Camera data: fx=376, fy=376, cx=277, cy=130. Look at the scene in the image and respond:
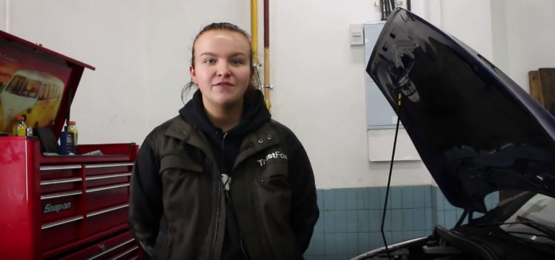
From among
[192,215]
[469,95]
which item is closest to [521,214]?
[469,95]

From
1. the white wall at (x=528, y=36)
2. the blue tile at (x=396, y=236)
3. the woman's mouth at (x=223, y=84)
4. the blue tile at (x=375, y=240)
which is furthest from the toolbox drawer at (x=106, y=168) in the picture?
the white wall at (x=528, y=36)

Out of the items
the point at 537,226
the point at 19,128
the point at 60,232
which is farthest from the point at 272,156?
the point at 19,128

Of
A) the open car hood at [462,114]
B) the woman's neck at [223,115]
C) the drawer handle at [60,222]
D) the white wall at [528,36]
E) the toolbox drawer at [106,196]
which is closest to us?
the open car hood at [462,114]

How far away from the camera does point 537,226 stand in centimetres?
98

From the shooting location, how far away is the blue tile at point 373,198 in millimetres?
2387

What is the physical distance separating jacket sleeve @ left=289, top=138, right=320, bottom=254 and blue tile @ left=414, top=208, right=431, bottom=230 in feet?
4.91

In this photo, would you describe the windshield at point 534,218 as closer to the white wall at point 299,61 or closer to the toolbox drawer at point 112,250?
the white wall at point 299,61

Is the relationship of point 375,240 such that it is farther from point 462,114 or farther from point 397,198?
A: point 462,114

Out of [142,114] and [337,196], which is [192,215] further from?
[142,114]

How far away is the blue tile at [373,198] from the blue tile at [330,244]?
30 centimetres

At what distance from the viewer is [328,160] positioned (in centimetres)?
242

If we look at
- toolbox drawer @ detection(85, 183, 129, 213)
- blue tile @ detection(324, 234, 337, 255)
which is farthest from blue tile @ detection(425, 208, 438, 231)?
toolbox drawer @ detection(85, 183, 129, 213)

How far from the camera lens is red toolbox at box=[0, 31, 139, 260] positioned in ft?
3.73

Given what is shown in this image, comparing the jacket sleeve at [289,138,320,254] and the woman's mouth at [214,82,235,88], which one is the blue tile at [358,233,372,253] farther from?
the woman's mouth at [214,82,235,88]
